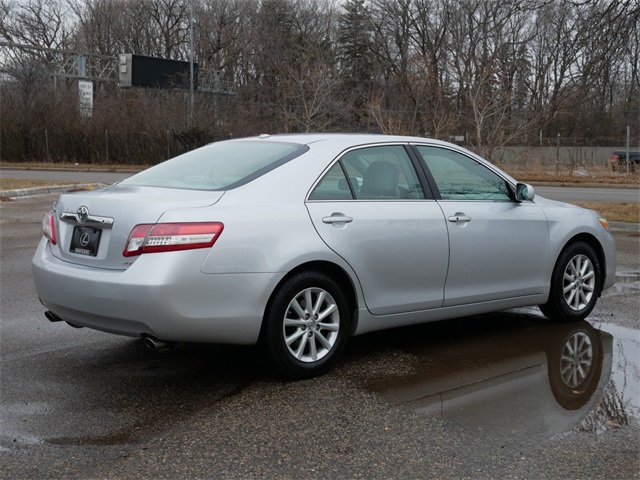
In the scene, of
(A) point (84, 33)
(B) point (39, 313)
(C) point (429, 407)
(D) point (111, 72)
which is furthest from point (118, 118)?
(C) point (429, 407)

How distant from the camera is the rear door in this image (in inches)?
205

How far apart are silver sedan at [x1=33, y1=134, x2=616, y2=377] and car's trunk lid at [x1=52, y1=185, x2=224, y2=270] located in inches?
0.5

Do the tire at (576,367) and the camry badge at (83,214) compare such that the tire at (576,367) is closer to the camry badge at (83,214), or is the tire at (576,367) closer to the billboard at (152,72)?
the camry badge at (83,214)

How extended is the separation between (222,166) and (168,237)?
109 cm

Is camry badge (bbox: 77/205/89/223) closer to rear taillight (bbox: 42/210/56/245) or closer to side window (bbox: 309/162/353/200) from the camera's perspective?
rear taillight (bbox: 42/210/56/245)

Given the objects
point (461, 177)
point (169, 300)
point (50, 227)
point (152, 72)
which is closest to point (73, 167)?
point (152, 72)

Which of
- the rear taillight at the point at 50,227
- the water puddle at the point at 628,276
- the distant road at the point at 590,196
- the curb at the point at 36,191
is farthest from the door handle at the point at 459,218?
the distant road at the point at 590,196

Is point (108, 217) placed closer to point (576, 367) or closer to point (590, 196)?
point (576, 367)

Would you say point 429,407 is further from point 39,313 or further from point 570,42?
point 570,42

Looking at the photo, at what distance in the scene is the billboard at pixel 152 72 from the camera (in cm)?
4572

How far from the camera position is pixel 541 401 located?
4.70 metres

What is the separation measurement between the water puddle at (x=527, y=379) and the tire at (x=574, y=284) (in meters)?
0.12

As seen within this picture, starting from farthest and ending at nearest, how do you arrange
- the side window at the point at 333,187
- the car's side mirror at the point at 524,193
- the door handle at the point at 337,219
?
1. the car's side mirror at the point at 524,193
2. the side window at the point at 333,187
3. the door handle at the point at 337,219

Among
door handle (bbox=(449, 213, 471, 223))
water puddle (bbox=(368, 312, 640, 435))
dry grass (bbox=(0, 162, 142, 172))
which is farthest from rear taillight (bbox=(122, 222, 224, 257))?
dry grass (bbox=(0, 162, 142, 172))
